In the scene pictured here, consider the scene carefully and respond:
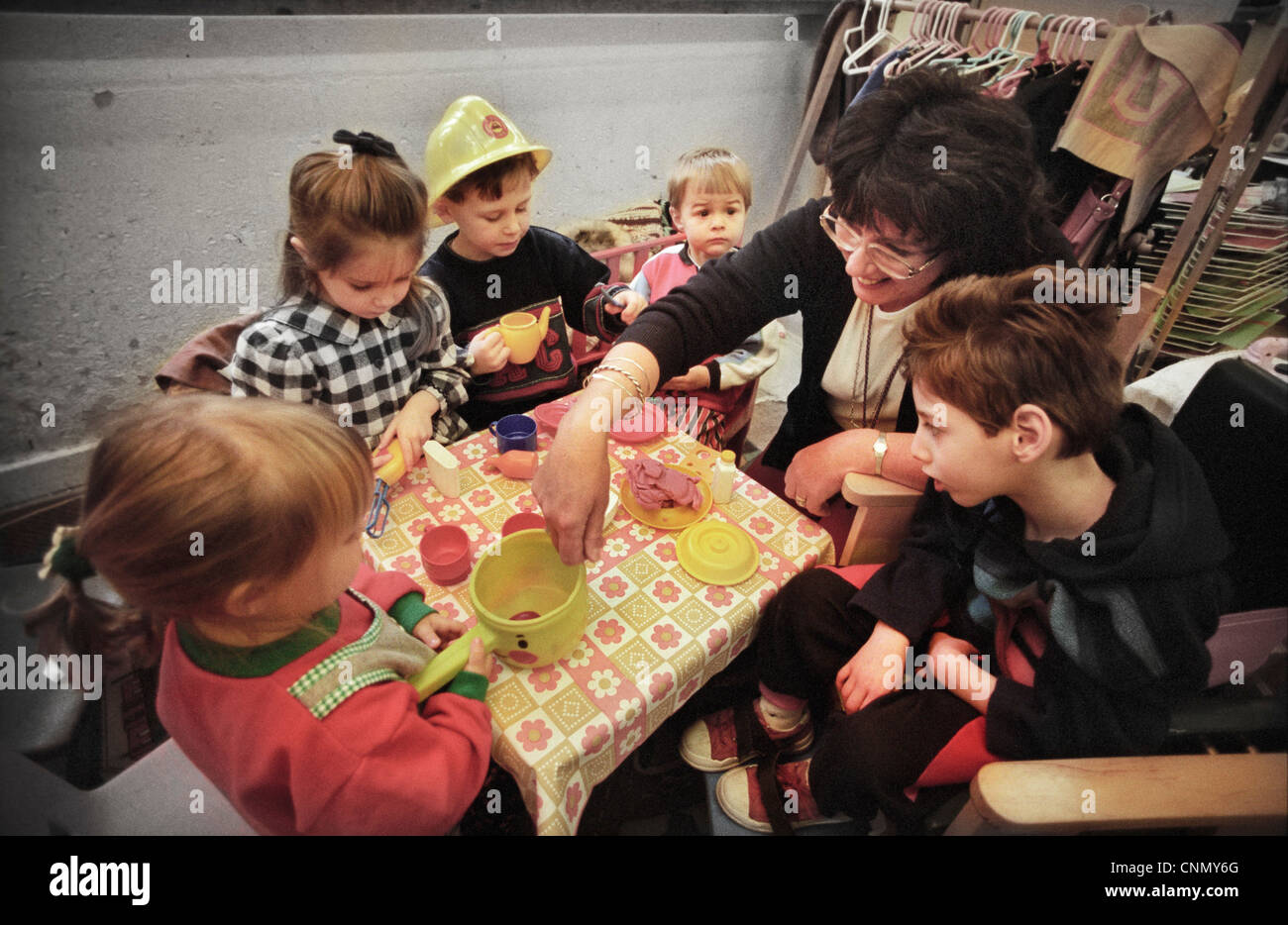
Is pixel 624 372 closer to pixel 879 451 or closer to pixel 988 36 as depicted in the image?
pixel 879 451

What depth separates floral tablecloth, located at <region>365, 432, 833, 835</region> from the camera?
0.87m

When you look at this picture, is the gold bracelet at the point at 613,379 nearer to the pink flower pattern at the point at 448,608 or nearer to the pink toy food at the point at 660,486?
the pink toy food at the point at 660,486

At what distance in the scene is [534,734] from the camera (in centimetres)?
87

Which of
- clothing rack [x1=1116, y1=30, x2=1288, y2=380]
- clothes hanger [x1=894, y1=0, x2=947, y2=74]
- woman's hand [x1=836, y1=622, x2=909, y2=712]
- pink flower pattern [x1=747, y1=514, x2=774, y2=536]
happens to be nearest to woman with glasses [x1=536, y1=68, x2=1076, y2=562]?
pink flower pattern [x1=747, y1=514, x2=774, y2=536]

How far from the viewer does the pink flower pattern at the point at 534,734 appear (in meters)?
0.86

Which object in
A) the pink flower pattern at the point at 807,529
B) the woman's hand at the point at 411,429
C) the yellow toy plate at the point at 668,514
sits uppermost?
the woman's hand at the point at 411,429

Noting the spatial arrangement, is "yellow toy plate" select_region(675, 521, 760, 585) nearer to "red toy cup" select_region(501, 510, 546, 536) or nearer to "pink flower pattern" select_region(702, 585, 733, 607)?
"pink flower pattern" select_region(702, 585, 733, 607)

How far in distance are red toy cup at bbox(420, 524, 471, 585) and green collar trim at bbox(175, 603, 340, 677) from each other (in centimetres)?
26

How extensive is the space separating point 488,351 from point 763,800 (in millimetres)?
1262

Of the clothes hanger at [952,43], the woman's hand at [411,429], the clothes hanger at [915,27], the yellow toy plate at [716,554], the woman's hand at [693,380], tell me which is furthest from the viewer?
the clothes hanger at [915,27]

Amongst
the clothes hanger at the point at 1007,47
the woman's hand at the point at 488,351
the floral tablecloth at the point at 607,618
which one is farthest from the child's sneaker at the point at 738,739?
the clothes hanger at the point at 1007,47

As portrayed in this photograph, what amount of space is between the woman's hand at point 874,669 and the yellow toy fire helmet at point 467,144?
1.40 meters

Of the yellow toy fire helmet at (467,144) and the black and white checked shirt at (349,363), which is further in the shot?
the yellow toy fire helmet at (467,144)
